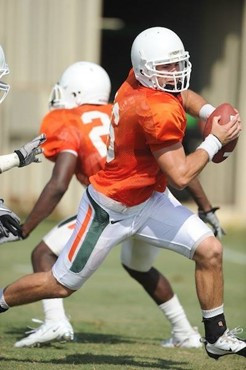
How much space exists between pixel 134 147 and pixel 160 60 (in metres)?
0.46

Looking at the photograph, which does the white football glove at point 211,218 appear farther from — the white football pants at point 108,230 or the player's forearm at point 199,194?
the white football pants at point 108,230

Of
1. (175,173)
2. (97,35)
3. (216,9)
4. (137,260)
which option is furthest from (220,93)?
(175,173)

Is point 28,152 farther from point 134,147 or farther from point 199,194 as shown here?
point 199,194

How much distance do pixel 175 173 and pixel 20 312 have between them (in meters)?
3.10

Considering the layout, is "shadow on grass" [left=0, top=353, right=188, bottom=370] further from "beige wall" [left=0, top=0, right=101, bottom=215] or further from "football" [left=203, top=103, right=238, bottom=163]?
"beige wall" [left=0, top=0, right=101, bottom=215]

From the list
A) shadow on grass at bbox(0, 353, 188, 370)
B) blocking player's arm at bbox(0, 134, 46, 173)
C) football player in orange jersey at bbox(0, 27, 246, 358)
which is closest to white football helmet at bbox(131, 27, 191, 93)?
football player in orange jersey at bbox(0, 27, 246, 358)

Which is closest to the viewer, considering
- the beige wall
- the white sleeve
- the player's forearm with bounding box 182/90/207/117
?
the white sleeve

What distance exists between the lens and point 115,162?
532 centimetres

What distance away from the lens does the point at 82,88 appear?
21.9 feet

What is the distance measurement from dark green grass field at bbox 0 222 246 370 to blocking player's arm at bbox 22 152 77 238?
29.5 inches

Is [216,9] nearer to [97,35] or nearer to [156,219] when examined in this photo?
[97,35]

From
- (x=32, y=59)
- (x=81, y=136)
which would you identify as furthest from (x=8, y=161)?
(x=32, y=59)

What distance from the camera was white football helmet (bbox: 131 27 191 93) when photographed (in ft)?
17.1

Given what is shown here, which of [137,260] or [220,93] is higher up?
[137,260]
